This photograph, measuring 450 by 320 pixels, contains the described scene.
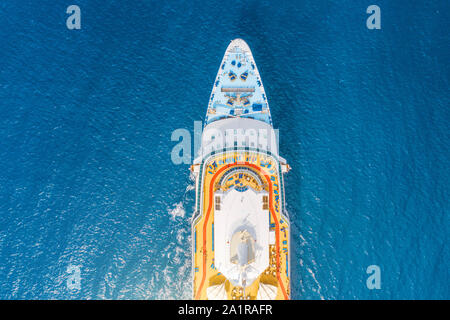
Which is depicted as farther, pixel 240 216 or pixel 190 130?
pixel 190 130

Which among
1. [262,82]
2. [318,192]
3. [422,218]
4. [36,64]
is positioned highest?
[36,64]

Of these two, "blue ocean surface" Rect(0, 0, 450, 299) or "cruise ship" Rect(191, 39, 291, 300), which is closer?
"cruise ship" Rect(191, 39, 291, 300)

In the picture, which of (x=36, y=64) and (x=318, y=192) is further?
(x=36, y=64)

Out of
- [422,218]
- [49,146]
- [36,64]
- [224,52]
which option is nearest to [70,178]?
[49,146]

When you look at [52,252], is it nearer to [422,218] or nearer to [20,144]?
[20,144]

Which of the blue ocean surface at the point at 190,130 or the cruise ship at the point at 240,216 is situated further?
the blue ocean surface at the point at 190,130
